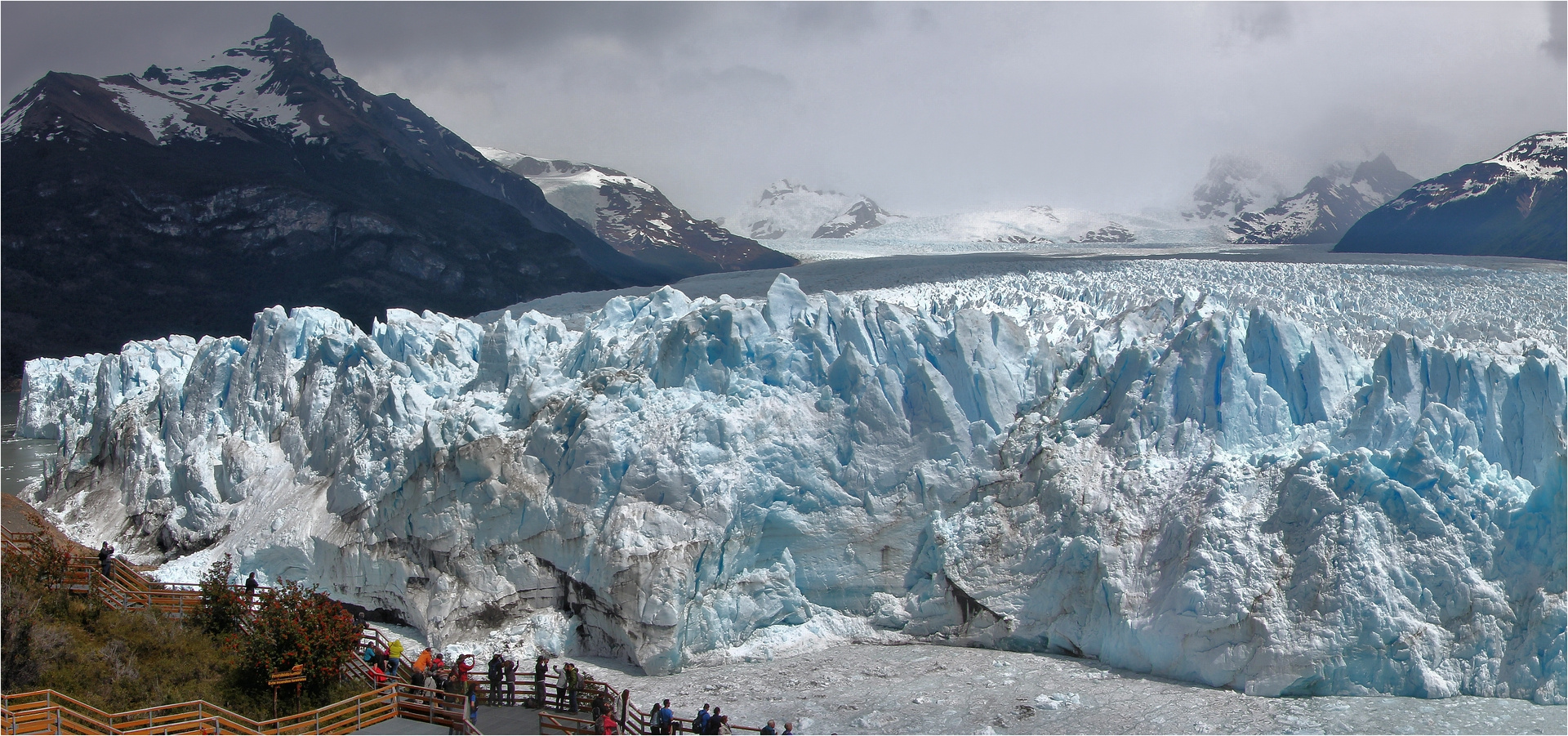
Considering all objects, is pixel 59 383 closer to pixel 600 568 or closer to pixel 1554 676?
pixel 600 568

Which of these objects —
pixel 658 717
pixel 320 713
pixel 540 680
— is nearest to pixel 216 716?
pixel 320 713

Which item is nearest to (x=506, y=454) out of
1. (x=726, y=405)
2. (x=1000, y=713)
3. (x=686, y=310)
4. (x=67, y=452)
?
(x=726, y=405)

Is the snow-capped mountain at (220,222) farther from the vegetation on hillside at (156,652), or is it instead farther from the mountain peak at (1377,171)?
the mountain peak at (1377,171)

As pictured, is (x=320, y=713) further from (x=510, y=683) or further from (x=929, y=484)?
(x=929, y=484)

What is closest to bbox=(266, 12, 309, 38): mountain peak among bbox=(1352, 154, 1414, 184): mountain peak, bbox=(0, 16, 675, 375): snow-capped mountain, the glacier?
bbox=(0, 16, 675, 375): snow-capped mountain

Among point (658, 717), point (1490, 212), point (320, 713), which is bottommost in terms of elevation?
point (658, 717)

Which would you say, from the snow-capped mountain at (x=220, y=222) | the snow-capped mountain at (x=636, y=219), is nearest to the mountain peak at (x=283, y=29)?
the snow-capped mountain at (x=220, y=222)

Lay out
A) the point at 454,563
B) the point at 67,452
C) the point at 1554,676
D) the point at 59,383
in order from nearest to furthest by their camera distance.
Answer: the point at 1554,676 < the point at 454,563 < the point at 67,452 < the point at 59,383
